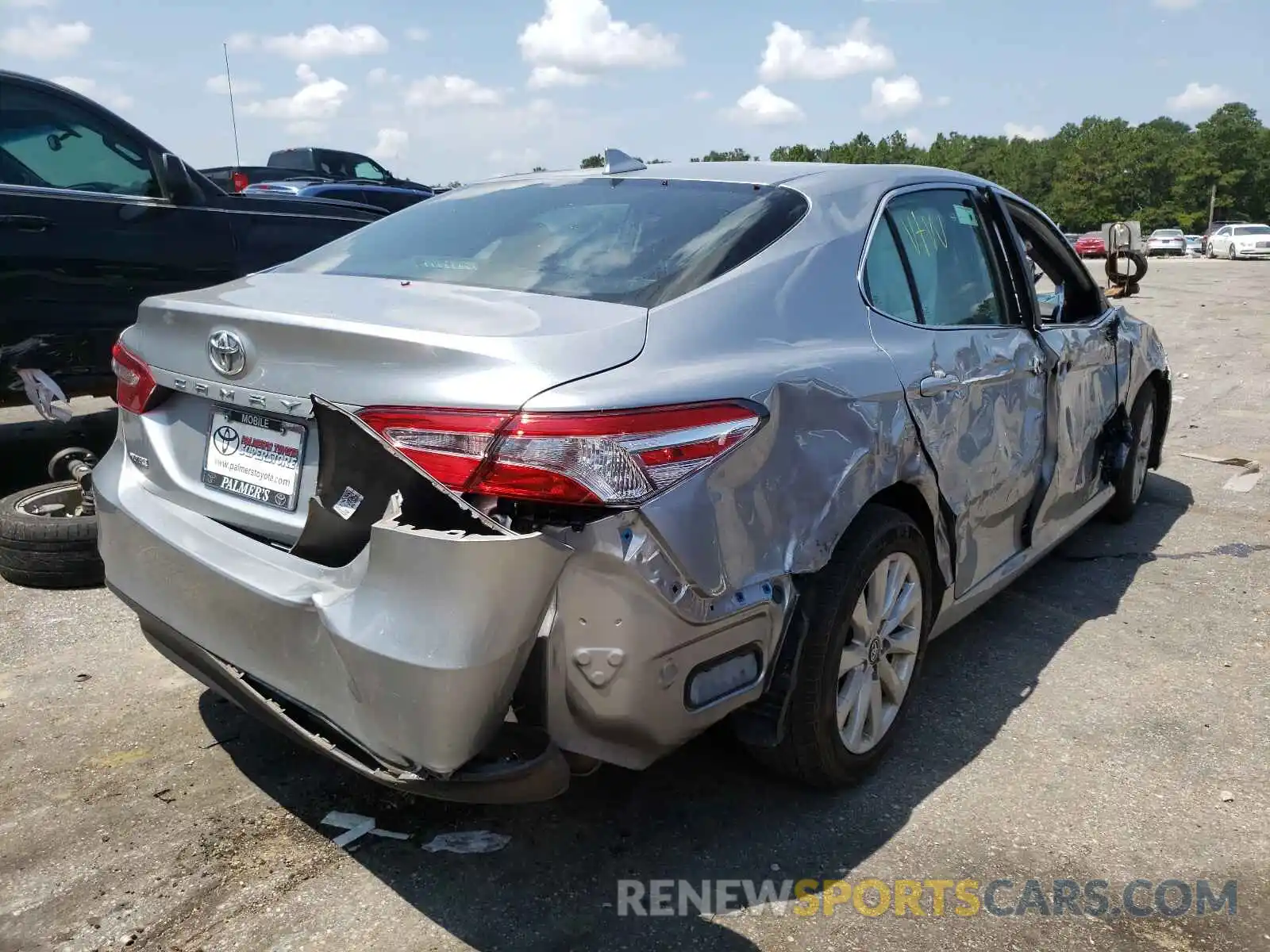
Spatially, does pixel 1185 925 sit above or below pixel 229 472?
below

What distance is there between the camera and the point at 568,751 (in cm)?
223

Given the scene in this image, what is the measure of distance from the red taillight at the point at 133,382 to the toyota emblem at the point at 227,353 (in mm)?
325

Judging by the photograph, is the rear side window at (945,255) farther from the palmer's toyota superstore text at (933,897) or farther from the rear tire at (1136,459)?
the rear tire at (1136,459)

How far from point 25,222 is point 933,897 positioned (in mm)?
4851

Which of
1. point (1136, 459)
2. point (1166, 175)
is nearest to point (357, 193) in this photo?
point (1136, 459)

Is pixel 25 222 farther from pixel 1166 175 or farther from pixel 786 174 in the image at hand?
pixel 1166 175

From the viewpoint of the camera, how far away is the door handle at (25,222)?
498cm

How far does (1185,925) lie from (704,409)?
1625 mm

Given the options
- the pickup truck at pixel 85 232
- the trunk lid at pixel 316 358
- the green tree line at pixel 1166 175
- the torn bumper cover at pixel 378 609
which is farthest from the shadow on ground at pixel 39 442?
the green tree line at pixel 1166 175

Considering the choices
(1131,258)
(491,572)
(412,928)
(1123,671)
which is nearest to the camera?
(491,572)

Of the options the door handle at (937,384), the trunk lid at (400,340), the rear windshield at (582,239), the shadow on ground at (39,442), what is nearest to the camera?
the trunk lid at (400,340)

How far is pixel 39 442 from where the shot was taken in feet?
21.9

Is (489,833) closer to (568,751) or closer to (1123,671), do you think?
(568,751)

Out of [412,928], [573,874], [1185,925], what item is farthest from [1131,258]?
[412,928]
